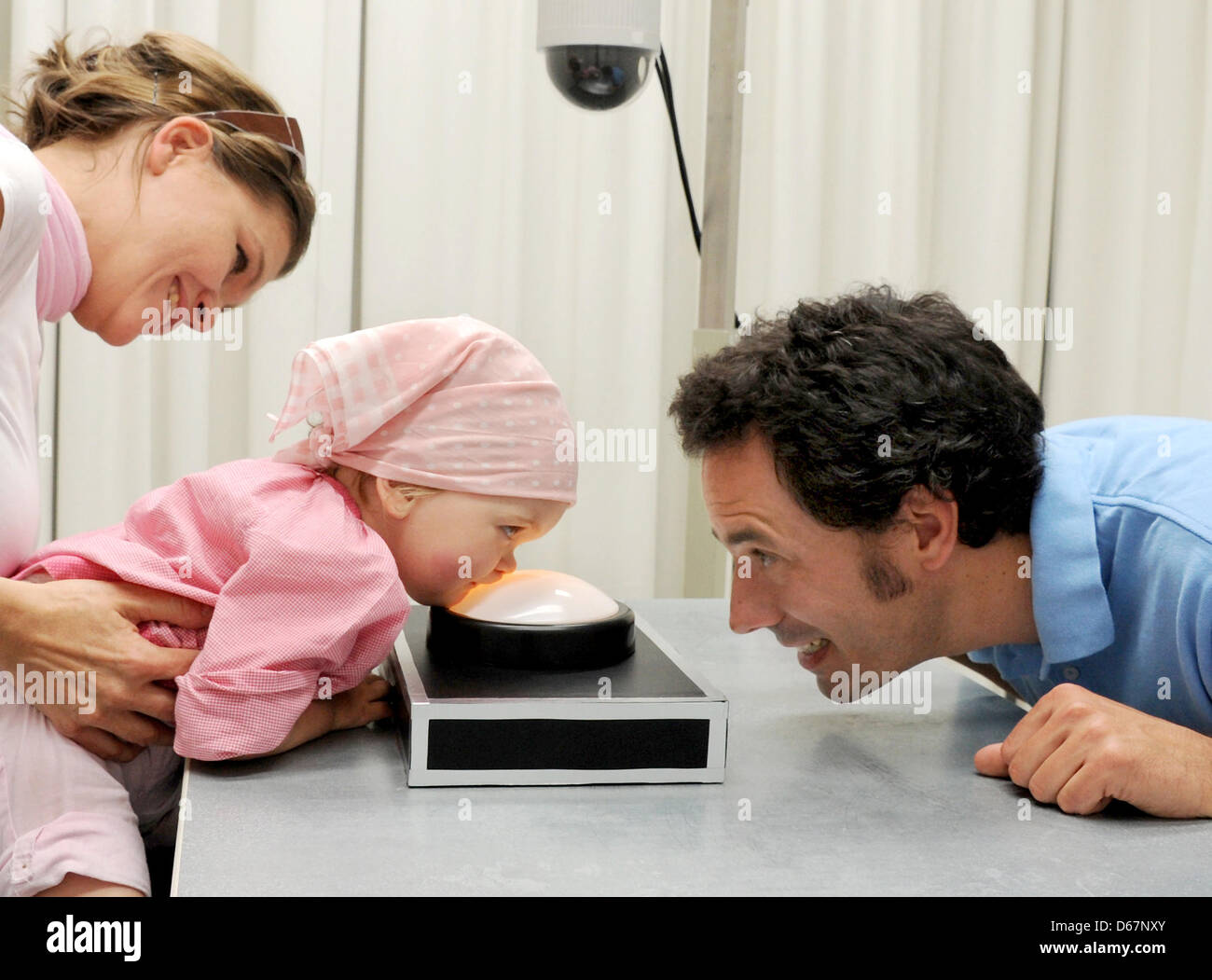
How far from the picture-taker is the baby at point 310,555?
100 centimetres

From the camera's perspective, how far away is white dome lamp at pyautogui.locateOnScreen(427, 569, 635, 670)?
1.08 m

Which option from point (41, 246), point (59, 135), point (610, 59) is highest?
point (610, 59)

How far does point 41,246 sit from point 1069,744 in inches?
38.5

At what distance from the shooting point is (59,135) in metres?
1.24

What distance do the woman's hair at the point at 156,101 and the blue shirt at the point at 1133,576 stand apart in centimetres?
82

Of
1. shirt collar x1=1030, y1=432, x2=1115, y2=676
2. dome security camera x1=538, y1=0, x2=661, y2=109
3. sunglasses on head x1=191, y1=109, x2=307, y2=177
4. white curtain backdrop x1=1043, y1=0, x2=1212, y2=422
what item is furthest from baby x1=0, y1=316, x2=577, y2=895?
white curtain backdrop x1=1043, y1=0, x2=1212, y2=422

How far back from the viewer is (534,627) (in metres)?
1.08

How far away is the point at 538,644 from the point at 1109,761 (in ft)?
1.52

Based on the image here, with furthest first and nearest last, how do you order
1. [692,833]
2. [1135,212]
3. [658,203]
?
[1135,212] < [658,203] < [692,833]

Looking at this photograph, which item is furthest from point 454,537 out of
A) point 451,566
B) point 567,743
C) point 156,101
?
point 156,101

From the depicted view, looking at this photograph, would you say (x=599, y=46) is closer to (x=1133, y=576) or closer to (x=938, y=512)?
(x=938, y=512)

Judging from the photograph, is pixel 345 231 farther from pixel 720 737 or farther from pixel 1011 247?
pixel 720 737

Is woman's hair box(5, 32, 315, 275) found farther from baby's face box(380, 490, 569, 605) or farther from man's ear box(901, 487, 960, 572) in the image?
man's ear box(901, 487, 960, 572)
